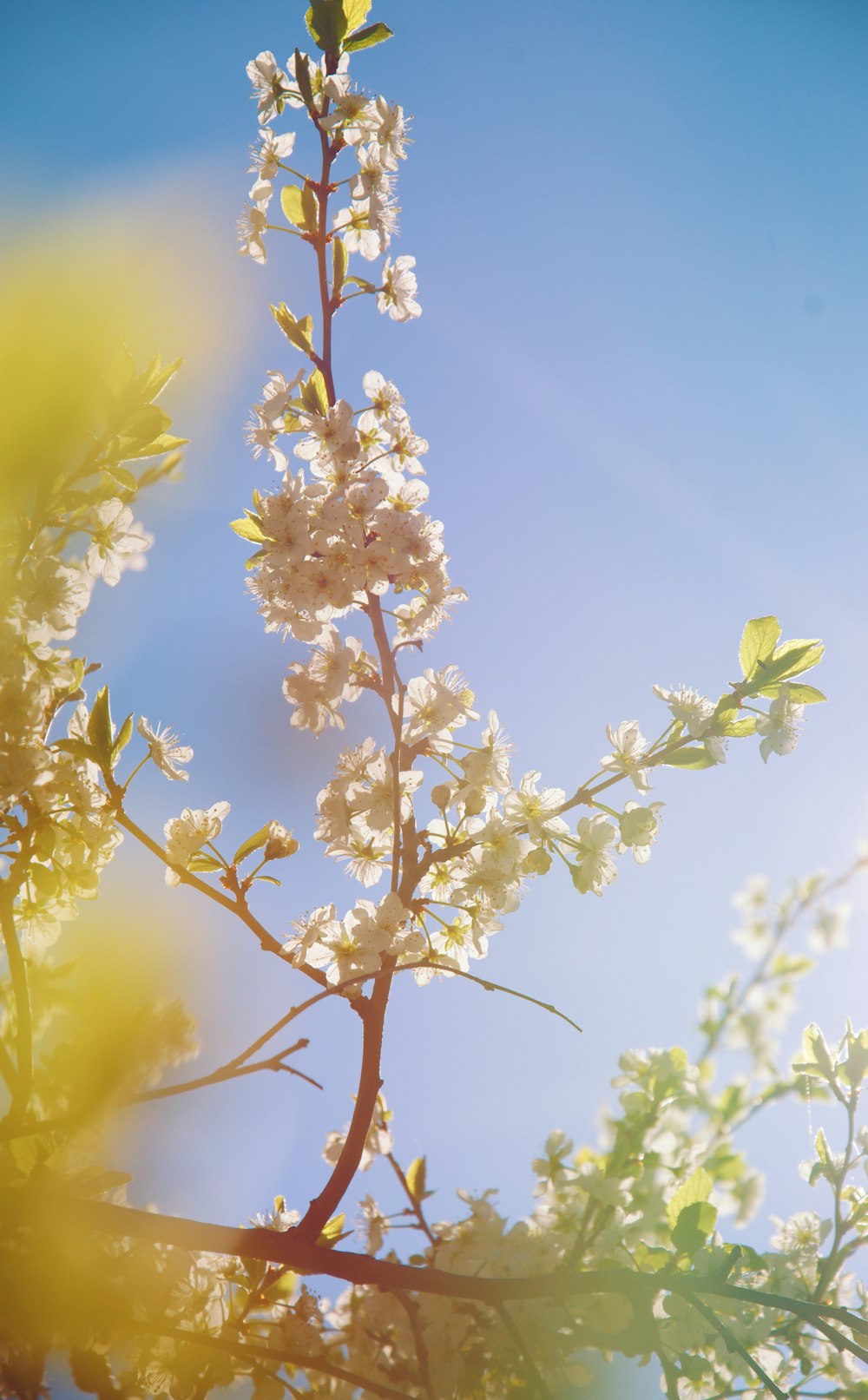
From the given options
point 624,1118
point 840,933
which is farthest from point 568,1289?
point 840,933

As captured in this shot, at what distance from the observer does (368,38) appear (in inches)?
45.3

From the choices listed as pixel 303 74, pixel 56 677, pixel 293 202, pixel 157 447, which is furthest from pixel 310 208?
pixel 56 677

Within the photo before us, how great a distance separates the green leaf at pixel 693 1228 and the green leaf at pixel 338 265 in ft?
3.78

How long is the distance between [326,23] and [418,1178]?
1556 mm

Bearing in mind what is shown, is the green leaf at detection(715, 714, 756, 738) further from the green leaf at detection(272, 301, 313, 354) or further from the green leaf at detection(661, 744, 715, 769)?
the green leaf at detection(272, 301, 313, 354)

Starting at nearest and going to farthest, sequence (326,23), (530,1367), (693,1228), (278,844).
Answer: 1. (530,1367)
2. (693,1228)
3. (278,844)
4. (326,23)

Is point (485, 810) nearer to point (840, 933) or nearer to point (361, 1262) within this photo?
point (361, 1262)

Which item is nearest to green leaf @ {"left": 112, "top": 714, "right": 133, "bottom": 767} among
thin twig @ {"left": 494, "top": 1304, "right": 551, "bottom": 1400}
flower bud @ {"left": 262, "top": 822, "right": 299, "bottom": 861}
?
flower bud @ {"left": 262, "top": 822, "right": 299, "bottom": 861}

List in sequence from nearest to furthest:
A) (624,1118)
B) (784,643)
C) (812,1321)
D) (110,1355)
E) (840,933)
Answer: (812,1321) < (110,1355) < (784,643) < (624,1118) < (840,933)

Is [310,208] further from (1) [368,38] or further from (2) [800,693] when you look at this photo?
(2) [800,693]

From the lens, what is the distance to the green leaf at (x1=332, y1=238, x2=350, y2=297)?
3.82ft

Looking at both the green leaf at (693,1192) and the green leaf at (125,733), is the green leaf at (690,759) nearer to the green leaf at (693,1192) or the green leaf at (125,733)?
the green leaf at (693,1192)

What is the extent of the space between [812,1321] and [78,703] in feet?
2.96

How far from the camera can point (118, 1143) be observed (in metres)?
0.79
